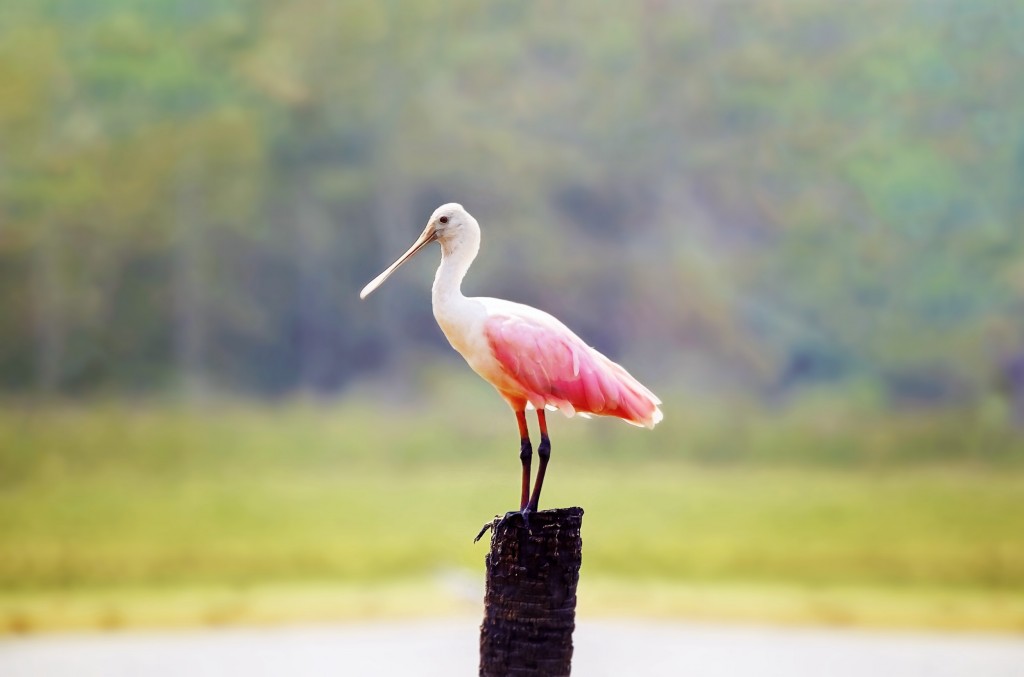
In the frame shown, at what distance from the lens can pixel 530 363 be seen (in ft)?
9.43

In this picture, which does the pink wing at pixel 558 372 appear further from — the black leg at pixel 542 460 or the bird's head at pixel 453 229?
the bird's head at pixel 453 229

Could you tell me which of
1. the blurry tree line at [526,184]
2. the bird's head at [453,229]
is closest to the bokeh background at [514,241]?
the blurry tree line at [526,184]

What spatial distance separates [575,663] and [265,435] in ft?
9.82

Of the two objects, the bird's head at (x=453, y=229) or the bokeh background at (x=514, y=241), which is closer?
the bird's head at (x=453, y=229)

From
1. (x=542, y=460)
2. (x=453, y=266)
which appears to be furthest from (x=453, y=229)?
(x=542, y=460)

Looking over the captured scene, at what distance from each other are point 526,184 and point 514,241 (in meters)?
0.32

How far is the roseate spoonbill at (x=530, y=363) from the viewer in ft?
9.44

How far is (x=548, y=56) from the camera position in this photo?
7496 mm

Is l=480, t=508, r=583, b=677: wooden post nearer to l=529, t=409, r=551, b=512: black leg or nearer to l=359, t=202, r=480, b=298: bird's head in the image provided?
l=529, t=409, r=551, b=512: black leg

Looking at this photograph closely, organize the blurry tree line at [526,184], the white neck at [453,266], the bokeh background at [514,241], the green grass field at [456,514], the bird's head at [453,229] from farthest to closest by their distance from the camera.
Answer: the blurry tree line at [526,184] < the bokeh background at [514,241] < the green grass field at [456,514] < the bird's head at [453,229] < the white neck at [453,266]

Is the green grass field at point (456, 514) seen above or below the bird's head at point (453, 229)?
above

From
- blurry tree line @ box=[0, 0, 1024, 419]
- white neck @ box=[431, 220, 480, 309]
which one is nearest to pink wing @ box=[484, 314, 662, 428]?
white neck @ box=[431, 220, 480, 309]

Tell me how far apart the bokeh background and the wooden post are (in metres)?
3.84

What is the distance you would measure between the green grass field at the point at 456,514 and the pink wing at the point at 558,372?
3048 millimetres
